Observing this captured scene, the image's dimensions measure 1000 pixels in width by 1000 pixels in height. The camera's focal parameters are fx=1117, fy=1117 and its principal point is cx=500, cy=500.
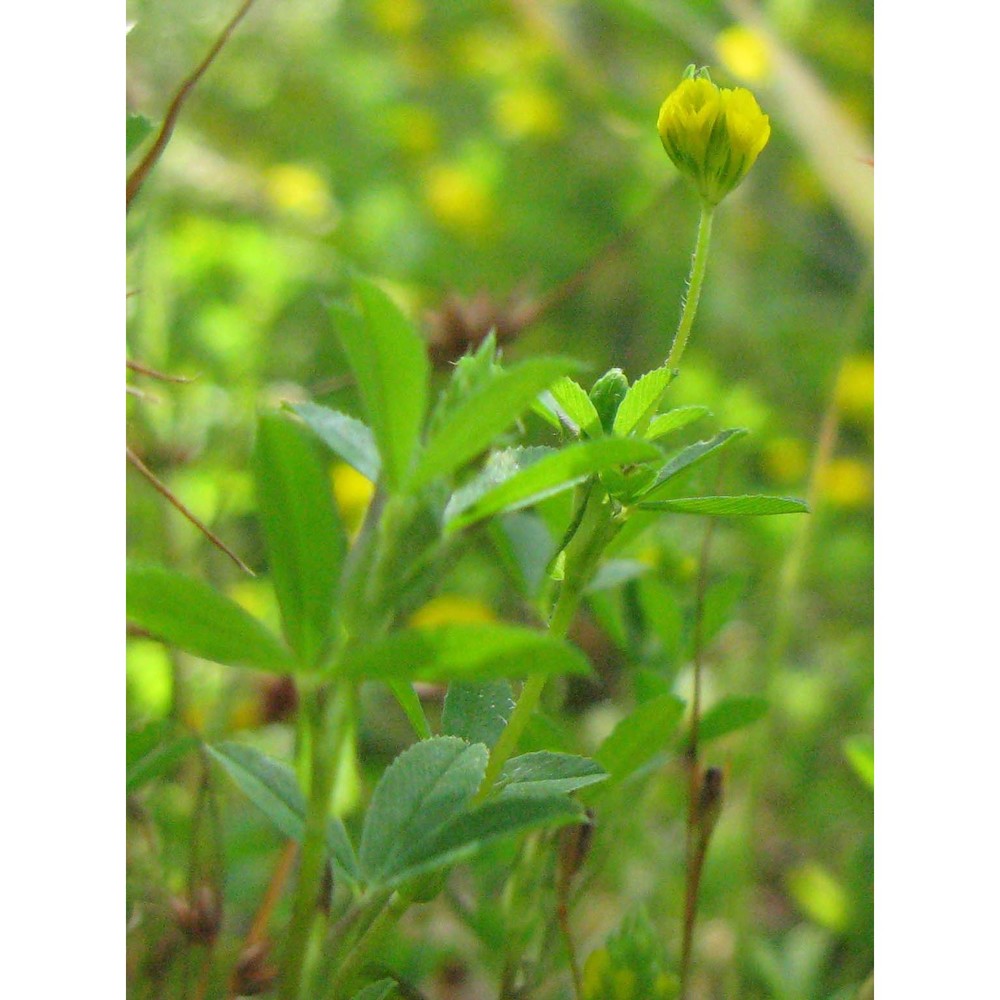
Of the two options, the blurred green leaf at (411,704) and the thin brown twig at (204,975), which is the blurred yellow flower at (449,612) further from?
the blurred green leaf at (411,704)

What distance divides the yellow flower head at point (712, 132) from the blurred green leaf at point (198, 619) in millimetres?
197

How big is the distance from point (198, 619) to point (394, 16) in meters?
1.82

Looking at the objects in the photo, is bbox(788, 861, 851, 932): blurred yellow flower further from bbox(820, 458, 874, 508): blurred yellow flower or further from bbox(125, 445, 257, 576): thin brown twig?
bbox(125, 445, 257, 576): thin brown twig

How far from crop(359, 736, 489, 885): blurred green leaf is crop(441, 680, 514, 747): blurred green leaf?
4 cm

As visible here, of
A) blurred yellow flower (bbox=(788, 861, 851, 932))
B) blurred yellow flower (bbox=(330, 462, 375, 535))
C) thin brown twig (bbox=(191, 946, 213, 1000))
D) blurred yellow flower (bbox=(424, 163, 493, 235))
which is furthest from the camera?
blurred yellow flower (bbox=(424, 163, 493, 235))

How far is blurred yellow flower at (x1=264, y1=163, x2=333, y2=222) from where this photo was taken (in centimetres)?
146

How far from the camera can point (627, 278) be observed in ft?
5.01

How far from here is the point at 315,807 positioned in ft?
0.90

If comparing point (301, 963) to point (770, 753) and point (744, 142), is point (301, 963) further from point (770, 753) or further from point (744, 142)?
point (770, 753)

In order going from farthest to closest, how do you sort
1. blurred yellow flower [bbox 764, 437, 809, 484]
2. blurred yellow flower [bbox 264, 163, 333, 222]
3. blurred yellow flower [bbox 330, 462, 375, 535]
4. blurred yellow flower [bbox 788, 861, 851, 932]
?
blurred yellow flower [bbox 264, 163, 333, 222], blurred yellow flower [bbox 764, 437, 809, 484], blurred yellow flower [bbox 330, 462, 375, 535], blurred yellow flower [bbox 788, 861, 851, 932]

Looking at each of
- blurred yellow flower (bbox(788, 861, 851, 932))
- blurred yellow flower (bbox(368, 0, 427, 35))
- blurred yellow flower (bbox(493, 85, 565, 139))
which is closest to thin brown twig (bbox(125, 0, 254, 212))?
blurred yellow flower (bbox(788, 861, 851, 932))

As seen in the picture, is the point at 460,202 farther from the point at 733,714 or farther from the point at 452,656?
the point at 452,656
